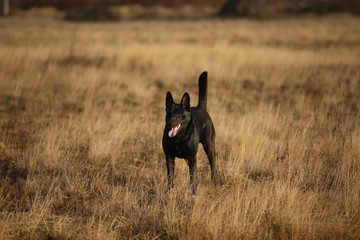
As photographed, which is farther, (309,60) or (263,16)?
(263,16)

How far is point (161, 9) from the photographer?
59.8 m

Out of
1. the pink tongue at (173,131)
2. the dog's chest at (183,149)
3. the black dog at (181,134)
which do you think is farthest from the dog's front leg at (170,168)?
the pink tongue at (173,131)

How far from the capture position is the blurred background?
156ft

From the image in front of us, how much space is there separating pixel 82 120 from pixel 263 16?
3999 centimetres

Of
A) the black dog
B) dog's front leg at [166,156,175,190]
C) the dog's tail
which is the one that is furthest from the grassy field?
the dog's tail

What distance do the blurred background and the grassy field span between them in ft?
110

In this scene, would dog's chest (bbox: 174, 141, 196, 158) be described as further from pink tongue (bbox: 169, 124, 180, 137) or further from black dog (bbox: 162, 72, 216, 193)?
pink tongue (bbox: 169, 124, 180, 137)

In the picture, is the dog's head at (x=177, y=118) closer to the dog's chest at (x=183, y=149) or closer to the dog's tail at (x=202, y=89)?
the dog's chest at (x=183, y=149)

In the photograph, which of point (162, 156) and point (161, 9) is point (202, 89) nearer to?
point (162, 156)

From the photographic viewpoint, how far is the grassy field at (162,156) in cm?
402

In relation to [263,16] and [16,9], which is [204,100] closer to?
[263,16]

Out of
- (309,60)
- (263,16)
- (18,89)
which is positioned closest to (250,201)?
(18,89)

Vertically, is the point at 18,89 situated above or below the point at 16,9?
below

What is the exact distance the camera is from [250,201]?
14.6 feet
